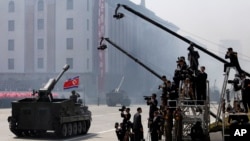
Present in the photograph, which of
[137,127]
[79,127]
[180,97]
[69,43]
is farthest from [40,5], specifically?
[180,97]

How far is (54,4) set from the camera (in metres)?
68.4

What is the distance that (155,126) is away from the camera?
43.3 feet

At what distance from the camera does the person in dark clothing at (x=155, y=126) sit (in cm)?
1322

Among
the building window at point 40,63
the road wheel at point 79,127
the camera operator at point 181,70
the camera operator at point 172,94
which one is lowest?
the road wheel at point 79,127

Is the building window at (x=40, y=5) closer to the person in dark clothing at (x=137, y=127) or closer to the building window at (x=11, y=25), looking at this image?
the building window at (x=11, y=25)

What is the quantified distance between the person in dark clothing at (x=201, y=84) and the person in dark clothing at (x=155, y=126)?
5.14 ft

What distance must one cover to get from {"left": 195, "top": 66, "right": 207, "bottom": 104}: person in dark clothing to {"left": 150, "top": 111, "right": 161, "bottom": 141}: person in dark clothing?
5.14ft

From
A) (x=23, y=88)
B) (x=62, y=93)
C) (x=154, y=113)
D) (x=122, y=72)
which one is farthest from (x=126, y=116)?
(x=122, y=72)

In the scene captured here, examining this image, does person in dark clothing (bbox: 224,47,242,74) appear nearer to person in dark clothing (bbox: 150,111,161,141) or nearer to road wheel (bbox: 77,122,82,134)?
person in dark clothing (bbox: 150,111,161,141)

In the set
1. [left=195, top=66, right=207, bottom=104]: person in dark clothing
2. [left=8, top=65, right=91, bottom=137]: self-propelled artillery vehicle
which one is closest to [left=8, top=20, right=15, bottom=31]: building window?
[left=8, top=65, right=91, bottom=137]: self-propelled artillery vehicle

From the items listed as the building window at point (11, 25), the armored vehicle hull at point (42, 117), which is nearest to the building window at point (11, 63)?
the building window at point (11, 25)

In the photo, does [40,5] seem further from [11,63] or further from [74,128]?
[74,128]

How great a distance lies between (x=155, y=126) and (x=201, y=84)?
2.01m

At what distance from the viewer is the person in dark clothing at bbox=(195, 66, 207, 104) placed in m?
12.2
